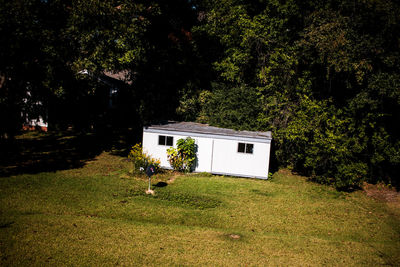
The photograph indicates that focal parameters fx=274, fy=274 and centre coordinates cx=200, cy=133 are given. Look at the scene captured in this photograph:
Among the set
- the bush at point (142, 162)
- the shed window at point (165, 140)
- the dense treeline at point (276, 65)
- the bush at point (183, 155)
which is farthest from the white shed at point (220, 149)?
the dense treeline at point (276, 65)

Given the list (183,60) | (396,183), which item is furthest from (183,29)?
(396,183)

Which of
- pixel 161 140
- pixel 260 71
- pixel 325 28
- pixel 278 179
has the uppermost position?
pixel 325 28

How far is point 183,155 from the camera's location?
1536 centimetres

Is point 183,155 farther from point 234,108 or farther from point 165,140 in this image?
point 234,108

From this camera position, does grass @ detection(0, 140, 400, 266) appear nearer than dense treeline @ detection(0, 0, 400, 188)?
Yes

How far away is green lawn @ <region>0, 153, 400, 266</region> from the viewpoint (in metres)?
7.03

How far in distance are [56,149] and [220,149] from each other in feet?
36.2

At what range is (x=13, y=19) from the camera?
13.1 metres

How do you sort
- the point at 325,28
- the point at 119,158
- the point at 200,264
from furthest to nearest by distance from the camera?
1. the point at 119,158
2. the point at 325,28
3. the point at 200,264

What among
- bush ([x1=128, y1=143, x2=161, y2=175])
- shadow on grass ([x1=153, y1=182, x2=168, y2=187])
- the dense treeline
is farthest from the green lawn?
the dense treeline

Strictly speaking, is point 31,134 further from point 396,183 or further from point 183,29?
point 396,183

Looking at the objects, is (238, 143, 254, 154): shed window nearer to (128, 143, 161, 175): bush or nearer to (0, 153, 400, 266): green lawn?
(0, 153, 400, 266): green lawn

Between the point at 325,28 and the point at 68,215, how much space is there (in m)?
15.4

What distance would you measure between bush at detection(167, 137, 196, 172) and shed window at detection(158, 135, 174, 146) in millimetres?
346
